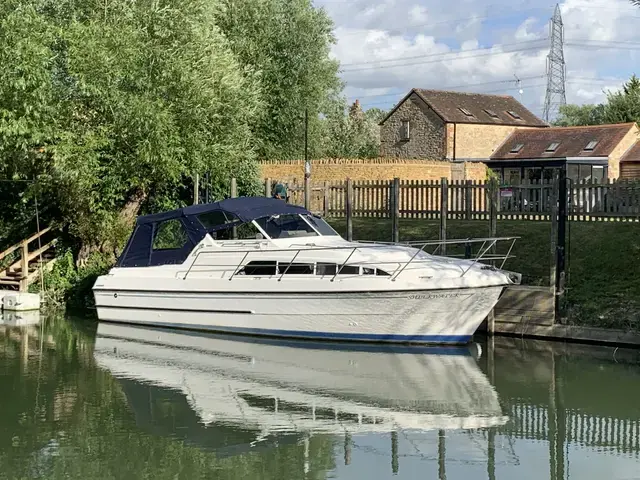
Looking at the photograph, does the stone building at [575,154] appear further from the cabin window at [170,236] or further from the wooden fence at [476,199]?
the cabin window at [170,236]

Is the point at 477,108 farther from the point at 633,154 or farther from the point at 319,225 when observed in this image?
the point at 319,225

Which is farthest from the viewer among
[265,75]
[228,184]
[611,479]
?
[265,75]

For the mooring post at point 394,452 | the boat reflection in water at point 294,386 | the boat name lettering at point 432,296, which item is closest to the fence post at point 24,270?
the boat reflection in water at point 294,386

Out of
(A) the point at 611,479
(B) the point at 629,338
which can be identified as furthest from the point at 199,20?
(A) the point at 611,479

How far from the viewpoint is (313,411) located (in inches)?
444

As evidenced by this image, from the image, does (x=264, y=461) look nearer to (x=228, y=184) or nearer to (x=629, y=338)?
(x=629, y=338)

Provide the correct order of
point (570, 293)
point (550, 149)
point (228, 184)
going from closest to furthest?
point (570, 293) < point (228, 184) < point (550, 149)

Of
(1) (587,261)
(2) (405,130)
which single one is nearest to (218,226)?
(1) (587,261)

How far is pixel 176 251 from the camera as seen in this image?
1769 centimetres

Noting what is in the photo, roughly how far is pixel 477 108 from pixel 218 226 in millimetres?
35048

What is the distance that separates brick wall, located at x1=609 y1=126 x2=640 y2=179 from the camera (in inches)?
1690

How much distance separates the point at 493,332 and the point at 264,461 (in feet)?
26.6

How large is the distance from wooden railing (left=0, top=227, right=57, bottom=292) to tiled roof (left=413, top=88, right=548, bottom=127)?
28384 mm

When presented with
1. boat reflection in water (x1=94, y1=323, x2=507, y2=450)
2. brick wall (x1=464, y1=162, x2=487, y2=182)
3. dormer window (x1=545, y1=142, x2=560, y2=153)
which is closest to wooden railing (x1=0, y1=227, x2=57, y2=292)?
boat reflection in water (x1=94, y1=323, x2=507, y2=450)
